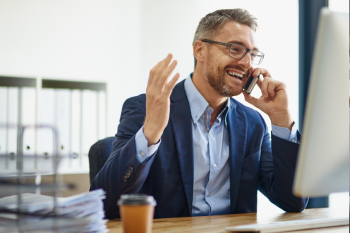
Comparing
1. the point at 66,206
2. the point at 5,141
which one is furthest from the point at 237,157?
the point at 5,141

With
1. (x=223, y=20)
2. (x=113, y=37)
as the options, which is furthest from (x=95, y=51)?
(x=223, y=20)

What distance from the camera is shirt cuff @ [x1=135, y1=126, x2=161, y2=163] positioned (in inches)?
45.4

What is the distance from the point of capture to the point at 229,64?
174 cm

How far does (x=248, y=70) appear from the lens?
1.76 m

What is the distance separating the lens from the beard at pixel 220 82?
171 cm

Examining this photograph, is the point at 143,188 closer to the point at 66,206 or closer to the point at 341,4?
the point at 66,206

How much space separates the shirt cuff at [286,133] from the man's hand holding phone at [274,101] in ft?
0.06

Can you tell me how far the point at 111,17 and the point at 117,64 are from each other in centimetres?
49

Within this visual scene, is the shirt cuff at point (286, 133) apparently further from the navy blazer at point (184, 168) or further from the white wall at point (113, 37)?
the white wall at point (113, 37)

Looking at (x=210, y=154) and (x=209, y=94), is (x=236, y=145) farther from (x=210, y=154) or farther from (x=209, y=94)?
(x=209, y=94)

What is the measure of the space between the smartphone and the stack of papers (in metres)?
1.09

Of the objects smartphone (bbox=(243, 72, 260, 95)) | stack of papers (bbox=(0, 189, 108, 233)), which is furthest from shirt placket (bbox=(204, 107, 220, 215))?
stack of papers (bbox=(0, 189, 108, 233))

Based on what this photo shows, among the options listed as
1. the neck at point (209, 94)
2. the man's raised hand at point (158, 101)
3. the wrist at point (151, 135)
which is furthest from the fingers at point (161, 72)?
the neck at point (209, 94)

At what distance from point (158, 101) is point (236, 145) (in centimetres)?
58
